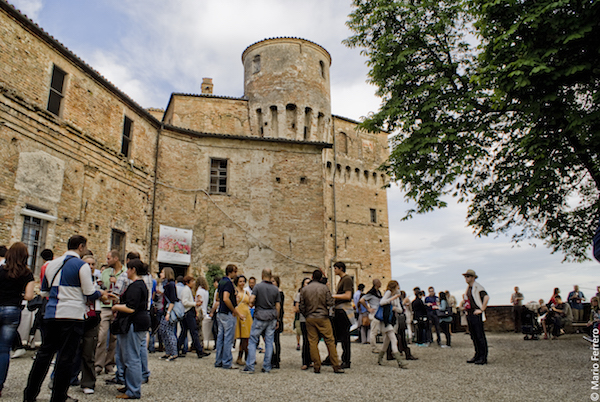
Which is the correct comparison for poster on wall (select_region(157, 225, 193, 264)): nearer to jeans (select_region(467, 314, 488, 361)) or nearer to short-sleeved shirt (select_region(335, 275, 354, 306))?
short-sleeved shirt (select_region(335, 275, 354, 306))

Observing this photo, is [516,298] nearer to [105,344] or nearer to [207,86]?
[105,344]

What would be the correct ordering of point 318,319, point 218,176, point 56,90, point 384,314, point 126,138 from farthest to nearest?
point 218,176 → point 126,138 → point 56,90 → point 384,314 → point 318,319

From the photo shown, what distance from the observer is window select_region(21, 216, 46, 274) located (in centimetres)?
1188

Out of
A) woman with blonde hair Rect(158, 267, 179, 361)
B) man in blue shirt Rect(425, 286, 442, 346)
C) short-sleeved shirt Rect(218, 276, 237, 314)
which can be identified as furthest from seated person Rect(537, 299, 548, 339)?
woman with blonde hair Rect(158, 267, 179, 361)

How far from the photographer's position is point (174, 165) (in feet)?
61.1

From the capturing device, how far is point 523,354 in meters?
9.89

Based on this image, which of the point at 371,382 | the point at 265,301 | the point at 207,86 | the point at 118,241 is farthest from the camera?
the point at 207,86

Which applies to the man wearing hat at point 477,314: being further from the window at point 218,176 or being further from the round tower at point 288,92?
the round tower at point 288,92

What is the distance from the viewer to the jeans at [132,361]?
5141 millimetres

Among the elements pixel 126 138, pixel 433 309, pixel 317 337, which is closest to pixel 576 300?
pixel 433 309

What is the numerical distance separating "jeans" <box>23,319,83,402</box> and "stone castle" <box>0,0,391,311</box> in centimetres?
822

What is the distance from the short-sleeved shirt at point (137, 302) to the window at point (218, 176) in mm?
14072

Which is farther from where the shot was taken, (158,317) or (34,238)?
(34,238)

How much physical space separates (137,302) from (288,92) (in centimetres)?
2465
